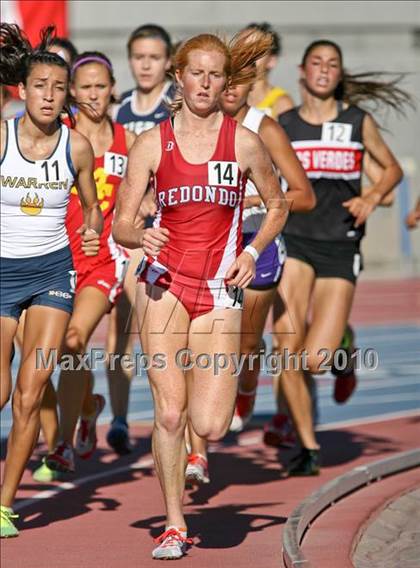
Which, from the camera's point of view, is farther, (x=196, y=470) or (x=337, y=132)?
(x=337, y=132)

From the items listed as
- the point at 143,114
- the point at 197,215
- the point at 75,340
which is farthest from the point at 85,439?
the point at 197,215

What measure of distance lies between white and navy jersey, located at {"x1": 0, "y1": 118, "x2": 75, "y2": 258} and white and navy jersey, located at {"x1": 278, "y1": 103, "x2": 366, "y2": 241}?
250cm

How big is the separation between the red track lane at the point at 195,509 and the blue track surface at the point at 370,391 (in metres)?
1.21

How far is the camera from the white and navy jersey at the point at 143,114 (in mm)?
11367

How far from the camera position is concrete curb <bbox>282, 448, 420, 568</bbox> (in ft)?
24.6

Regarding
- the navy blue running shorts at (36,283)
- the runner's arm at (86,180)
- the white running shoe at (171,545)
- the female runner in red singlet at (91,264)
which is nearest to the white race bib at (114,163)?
the female runner in red singlet at (91,264)

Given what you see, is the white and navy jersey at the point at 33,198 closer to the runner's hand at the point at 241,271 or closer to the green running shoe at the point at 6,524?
the green running shoe at the point at 6,524

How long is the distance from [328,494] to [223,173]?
2.41 metres

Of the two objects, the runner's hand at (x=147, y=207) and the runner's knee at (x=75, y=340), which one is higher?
the runner's hand at (x=147, y=207)

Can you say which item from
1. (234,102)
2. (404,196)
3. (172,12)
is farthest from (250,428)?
(172,12)

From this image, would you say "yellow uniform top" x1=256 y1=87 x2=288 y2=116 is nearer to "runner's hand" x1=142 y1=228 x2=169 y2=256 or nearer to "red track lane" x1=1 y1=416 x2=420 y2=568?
"red track lane" x1=1 y1=416 x2=420 y2=568

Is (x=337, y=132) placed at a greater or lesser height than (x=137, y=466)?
greater

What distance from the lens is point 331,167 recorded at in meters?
10.8

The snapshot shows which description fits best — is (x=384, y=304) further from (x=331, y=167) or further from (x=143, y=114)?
(x=331, y=167)
